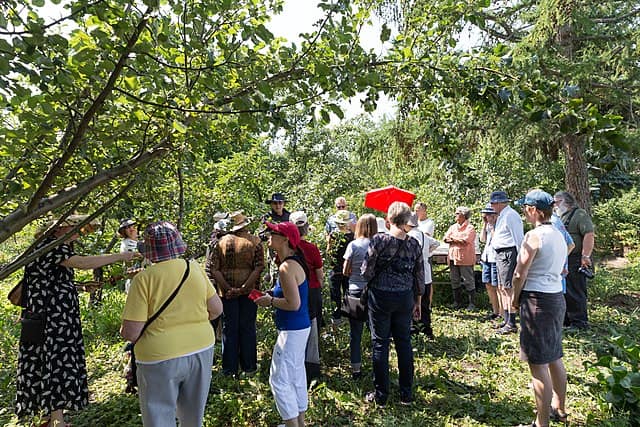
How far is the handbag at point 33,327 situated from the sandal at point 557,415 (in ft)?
14.0

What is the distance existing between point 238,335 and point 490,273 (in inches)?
162

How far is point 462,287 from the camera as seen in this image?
340 inches

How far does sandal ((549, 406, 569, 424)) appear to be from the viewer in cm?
371

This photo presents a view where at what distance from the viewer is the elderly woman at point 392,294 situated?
4.21 meters

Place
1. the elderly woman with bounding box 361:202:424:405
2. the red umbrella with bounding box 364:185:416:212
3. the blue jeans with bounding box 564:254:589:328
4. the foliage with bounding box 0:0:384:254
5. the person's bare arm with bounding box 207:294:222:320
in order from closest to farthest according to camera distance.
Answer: the foliage with bounding box 0:0:384:254, the person's bare arm with bounding box 207:294:222:320, the elderly woman with bounding box 361:202:424:405, the blue jeans with bounding box 564:254:589:328, the red umbrella with bounding box 364:185:416:212

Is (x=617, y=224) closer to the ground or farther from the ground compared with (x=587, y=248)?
farther from the ground

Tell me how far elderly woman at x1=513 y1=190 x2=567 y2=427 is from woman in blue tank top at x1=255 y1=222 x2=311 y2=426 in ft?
5.62

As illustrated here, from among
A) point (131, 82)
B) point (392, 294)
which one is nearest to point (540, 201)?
point (392, 294)

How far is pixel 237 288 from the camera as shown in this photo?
16.2 ft

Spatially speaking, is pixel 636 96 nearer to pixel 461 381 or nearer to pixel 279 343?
pixel 461 381

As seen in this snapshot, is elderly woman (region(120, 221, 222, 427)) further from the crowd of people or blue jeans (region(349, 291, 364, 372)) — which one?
blue jeans (region(349, 291, 364, 372))

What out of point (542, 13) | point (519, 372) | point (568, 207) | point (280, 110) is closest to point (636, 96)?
point (542, 13)

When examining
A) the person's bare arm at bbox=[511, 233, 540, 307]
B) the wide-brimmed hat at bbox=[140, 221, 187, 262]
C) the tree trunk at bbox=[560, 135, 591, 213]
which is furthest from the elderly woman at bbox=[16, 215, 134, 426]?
the tree trunk at bbox=[560, 135, 591, 213]

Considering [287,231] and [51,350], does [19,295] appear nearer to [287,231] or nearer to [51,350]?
[51,350]
